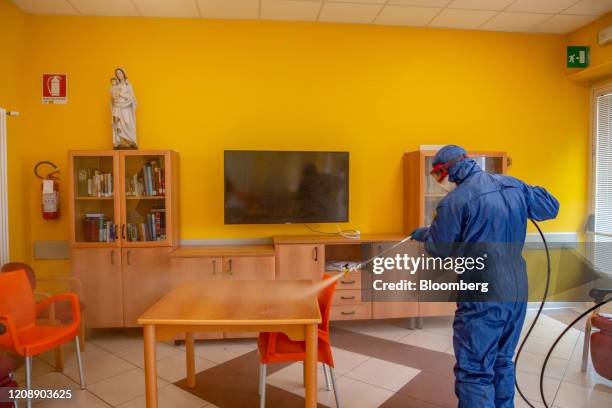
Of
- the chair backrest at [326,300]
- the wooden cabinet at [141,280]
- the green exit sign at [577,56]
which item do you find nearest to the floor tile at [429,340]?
the chair backrest at [326,300]

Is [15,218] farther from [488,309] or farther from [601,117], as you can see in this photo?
[601,117]

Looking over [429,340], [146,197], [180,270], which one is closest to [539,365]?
[429,340]

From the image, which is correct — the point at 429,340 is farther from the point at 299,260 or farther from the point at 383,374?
the point at 299,260

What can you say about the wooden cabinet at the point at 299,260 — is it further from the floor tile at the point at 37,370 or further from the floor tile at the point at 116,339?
the floor tile at the point at 37,370

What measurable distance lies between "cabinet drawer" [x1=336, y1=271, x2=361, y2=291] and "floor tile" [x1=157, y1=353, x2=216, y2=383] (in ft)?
4.16

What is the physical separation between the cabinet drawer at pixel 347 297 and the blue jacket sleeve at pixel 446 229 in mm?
1686

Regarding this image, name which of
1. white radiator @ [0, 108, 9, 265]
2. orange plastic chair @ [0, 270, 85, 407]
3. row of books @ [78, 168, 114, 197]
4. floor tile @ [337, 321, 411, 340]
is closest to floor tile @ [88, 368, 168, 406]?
orange plastic chair @ [0, 270, 85, 407]

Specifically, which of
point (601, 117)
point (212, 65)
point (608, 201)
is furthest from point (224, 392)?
point (601, 117)

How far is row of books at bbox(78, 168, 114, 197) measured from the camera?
3693 mm

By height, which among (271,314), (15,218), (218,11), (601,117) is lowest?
(271,314)

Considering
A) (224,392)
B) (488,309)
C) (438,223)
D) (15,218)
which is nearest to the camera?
(488,309)

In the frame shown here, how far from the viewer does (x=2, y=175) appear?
10.8 ft

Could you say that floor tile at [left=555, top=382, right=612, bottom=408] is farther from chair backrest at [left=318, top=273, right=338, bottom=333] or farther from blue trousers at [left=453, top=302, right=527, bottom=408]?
chair backrest at [left=318, top=273, right=338, bottom=333]

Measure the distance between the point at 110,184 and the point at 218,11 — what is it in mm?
1888
